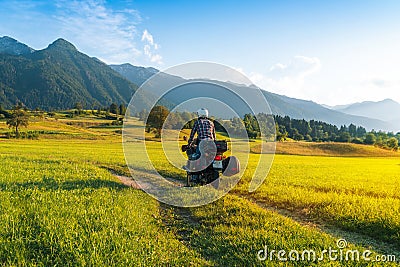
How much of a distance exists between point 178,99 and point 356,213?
8.60 metres

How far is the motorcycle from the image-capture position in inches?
508

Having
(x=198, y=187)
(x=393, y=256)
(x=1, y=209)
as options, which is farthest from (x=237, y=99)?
(x=1, y=209)

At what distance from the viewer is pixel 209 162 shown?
13.4m

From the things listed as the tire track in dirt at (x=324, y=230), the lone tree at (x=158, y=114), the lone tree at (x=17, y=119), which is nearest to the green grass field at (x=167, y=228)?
the tire track in dirt at (x=324, y=230)

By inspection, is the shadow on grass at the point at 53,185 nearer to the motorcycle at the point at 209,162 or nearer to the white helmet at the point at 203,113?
the motorcycle at the point at 209,162

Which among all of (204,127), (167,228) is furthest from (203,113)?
(167,228)

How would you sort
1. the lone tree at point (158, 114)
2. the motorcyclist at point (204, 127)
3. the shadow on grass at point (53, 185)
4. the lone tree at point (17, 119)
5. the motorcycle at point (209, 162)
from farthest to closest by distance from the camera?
the lone tree at point (17, 119) → the lone tree at point (158, 114) → the motorcyclist at point (204, 127) → the motorcycle at point (209, 162) → the shadow on grass at point (53, 185)

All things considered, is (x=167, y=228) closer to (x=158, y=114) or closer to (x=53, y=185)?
(x=53, y=185)

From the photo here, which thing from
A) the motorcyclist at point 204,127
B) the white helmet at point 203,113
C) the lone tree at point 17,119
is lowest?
the lone tree at point 17,119

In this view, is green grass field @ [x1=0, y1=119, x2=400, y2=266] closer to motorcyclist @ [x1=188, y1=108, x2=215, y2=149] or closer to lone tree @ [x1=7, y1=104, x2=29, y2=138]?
motorcyclist @ [x1=188, y1=108, x2=215, y2=149]

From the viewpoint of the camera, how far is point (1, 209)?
8.37 meters

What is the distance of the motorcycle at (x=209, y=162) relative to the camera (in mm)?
12906

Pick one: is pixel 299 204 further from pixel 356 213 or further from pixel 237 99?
pixel 237 99

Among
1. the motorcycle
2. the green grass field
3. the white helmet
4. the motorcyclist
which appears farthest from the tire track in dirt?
the white helmet
